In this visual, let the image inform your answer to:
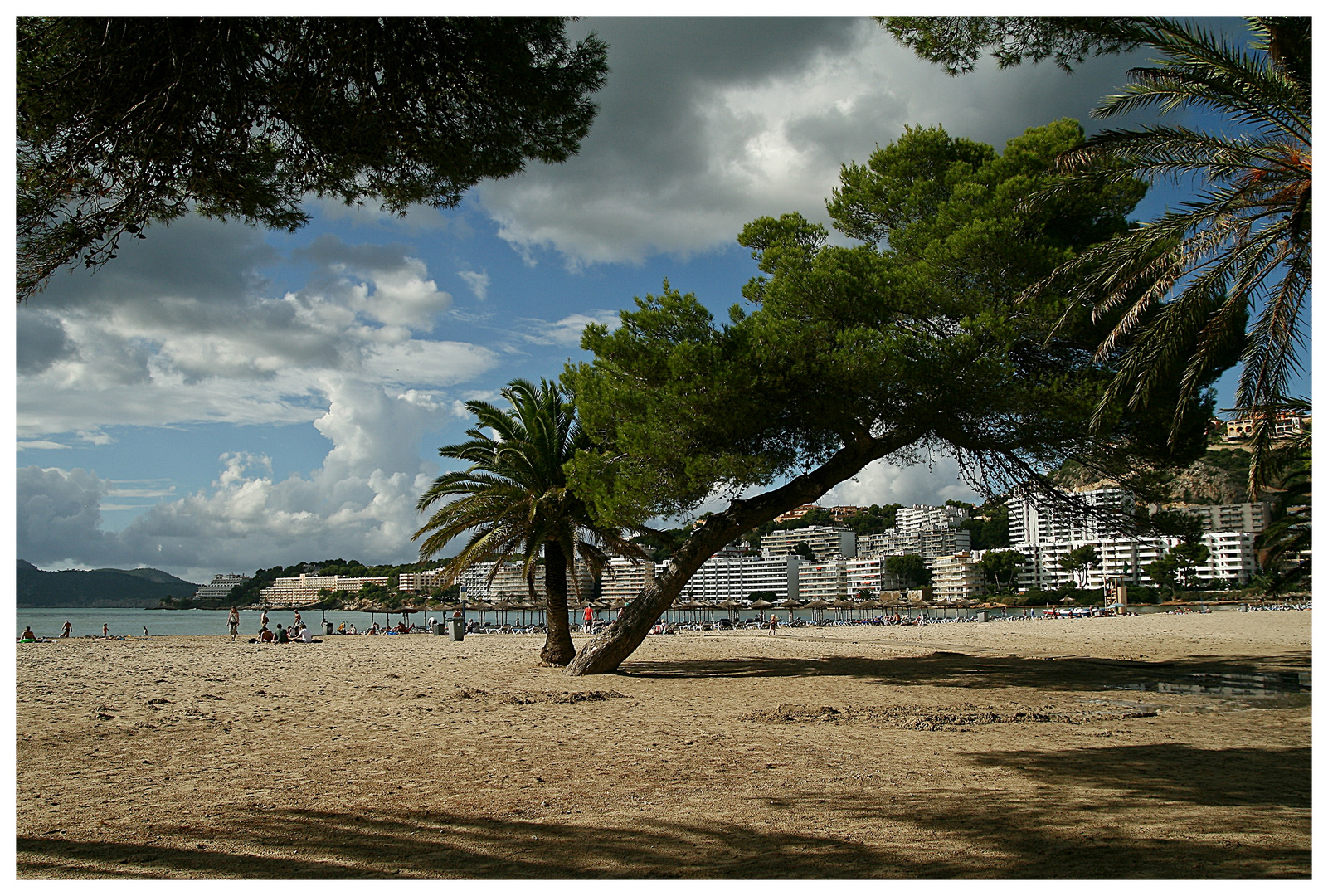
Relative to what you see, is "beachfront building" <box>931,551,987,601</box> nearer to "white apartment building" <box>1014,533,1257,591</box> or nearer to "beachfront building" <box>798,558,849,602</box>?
"white apartment building" <box>1014,533,1257,591</box>

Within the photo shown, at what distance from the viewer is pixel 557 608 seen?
48.9ft

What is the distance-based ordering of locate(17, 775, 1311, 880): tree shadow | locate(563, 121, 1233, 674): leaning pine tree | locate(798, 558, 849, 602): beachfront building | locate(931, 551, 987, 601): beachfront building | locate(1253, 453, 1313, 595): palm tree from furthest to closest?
locate(798, 558, 849, 602): beachfront building < locate(931, 551, 987, 601): beachfront building < locate(1253, 453, 1313, 595): palm tree < locate(563, 121, 1233, 674): leaning pine tree < locate(17, 775, 1311, 880): tree shadow

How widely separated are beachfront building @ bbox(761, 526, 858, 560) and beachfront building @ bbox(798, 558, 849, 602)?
944cm

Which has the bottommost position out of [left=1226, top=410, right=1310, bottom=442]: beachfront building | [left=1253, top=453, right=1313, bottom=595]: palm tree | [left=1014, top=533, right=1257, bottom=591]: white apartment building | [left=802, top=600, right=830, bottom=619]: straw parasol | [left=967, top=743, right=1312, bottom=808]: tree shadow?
[left=802, top=600, right=830, bottom=619]: straw parasol

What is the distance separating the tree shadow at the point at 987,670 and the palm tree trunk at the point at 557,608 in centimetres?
127

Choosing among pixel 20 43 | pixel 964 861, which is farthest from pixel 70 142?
pixel 964 861

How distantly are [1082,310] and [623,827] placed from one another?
9.67 metres

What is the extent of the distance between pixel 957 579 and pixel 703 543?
402 feet

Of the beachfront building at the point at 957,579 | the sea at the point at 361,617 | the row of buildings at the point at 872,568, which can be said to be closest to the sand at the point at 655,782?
the sea at the point at 361,617

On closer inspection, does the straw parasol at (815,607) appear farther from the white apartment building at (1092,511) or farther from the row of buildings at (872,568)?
the white apartment building at (1092,511)

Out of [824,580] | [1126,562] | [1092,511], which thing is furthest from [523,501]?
[824,580]

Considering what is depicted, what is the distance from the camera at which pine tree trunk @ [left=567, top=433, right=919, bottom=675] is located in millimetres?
13102

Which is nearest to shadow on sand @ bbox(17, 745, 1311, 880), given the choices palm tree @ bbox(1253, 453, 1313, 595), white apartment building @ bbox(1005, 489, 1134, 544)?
white apartment building @ bbox(1005, 489, 1134, 544)
